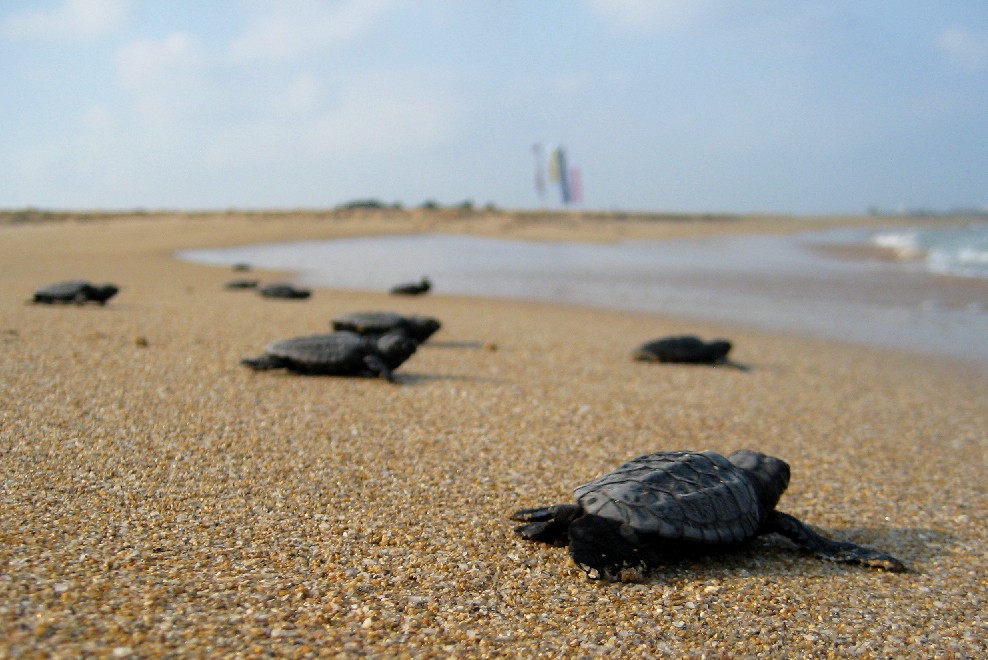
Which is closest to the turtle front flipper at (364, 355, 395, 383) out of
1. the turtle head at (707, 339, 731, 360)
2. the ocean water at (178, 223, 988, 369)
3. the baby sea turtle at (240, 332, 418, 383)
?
the baby sea turtle at (240, 332, 418, 383)

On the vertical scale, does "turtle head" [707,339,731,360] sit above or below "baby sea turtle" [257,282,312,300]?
below

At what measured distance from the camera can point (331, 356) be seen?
8000 millimetres

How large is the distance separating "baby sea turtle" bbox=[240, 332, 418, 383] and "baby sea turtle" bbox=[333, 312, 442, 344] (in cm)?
205

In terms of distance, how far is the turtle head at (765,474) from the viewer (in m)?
4.40

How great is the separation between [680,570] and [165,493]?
114 inches

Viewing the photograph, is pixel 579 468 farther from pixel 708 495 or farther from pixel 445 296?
pixel 445 296

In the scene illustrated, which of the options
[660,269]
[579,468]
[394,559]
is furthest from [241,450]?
[660,269]

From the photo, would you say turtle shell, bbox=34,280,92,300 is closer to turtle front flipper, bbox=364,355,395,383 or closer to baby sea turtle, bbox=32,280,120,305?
baby sea turtle, bbox=32,280,120,305

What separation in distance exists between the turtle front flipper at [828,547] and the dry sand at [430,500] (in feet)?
0.27

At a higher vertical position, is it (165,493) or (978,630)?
(165,493)

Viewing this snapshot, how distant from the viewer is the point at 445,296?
17.8 meters

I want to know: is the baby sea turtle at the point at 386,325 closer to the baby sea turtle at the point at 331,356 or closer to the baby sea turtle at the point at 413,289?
the baby sea turtle at the point at 331,356

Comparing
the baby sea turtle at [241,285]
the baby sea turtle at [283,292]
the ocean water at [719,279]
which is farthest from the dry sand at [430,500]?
A: the baby sea turtle at [241,285]

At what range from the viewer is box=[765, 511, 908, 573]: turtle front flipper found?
13.3ft
